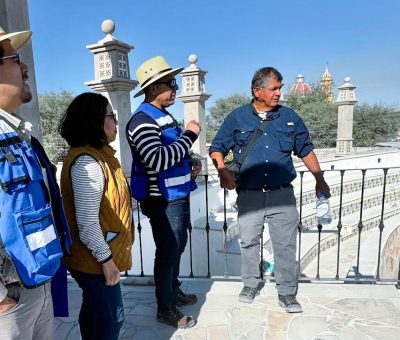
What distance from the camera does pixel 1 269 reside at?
0.99 metres

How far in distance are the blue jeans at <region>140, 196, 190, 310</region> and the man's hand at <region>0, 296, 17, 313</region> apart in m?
1.16

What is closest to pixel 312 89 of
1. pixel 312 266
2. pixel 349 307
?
pixel 312 266

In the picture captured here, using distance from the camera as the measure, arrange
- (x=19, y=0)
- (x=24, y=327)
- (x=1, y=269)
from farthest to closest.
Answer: (x=19, y=0) → (x=24, y=327) → (x=1, y=269)

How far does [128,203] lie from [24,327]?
67 cm

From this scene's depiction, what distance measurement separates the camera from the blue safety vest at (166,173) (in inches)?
82.5

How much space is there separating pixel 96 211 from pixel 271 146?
1.43m

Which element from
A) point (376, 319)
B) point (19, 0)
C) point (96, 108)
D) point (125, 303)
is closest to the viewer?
point (96, 108)

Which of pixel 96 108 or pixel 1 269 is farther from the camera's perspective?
pixel 96 108

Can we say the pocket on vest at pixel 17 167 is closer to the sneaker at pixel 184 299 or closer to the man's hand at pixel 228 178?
the man's hand at pixel 228 178

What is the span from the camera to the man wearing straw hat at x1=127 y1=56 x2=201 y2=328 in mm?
2014

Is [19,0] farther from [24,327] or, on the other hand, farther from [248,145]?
[24,327]

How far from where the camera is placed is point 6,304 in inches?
40.7

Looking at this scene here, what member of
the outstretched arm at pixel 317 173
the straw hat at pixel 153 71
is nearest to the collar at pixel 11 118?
the straw hat at pixel 153 71

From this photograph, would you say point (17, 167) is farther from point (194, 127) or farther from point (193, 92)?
point (193, 92)
